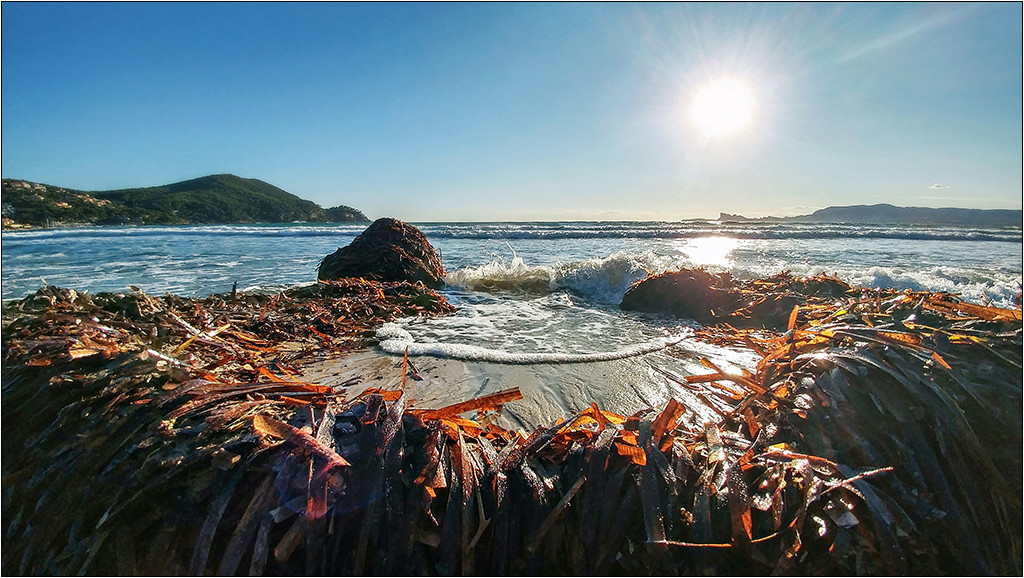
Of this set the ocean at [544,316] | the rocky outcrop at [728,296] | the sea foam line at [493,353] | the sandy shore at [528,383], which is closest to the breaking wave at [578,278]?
the ocean at [544,316]

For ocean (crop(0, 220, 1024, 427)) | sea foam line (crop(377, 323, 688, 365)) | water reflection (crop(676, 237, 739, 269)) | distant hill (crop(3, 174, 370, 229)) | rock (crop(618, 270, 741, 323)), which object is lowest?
water reflection (crop(676, 237, 739, 269))

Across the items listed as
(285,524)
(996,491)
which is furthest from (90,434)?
(996,491)

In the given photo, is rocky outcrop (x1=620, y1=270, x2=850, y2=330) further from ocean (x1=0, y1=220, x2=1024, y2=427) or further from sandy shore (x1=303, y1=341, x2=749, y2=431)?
sandy shore (x1=303, y1=341, x2=749, y2=431)

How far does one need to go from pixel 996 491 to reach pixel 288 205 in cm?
8720

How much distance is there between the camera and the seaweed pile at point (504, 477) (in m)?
1.01

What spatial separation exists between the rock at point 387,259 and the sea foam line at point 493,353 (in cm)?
295

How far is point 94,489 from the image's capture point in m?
1.10

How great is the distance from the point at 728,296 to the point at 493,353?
8.77ft

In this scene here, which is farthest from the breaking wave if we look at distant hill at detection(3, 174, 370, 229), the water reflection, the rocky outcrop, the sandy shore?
distant hill at detection(3, 174, 370, 229)

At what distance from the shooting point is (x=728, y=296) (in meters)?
4.30

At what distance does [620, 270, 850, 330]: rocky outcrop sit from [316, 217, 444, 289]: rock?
312 cm

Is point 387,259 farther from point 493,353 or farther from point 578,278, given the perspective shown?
point 493,353

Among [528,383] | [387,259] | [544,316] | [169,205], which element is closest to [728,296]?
[544,316]

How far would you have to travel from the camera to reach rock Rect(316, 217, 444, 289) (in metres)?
6.20
